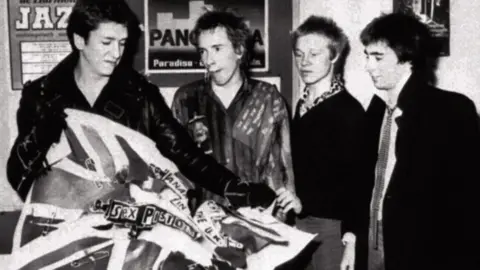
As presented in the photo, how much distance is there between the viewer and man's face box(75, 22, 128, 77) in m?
1.91

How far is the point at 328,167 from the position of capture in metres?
2.21

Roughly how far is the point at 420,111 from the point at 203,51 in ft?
2.51

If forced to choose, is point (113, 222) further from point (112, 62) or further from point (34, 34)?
point (34, 34)

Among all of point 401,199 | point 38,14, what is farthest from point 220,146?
point 38,14

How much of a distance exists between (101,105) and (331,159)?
0.82 meters

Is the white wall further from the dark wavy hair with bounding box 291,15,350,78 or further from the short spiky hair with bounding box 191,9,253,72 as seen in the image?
the dark wavy hair with bounding box 291,15,350,78

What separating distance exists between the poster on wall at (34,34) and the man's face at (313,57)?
0.98 m

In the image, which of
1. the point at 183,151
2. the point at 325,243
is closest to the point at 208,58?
the point at 183,151

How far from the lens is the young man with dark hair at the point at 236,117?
2.21 metres

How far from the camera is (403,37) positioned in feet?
6.52

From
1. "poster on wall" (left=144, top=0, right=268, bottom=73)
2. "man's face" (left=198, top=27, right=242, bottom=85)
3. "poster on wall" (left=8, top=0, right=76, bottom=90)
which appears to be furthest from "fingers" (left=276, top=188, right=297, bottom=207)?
"poster on wall" (left=8, top=0, right=76, bottom=90)

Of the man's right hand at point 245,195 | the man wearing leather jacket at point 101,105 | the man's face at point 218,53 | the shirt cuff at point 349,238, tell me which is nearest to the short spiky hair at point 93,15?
the man wearing leather jacket at point 101,105

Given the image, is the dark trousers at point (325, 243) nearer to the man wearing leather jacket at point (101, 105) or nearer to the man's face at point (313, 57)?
the man wearing leather jacket at point (101, 105)

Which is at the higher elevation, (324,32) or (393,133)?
(324,32)
